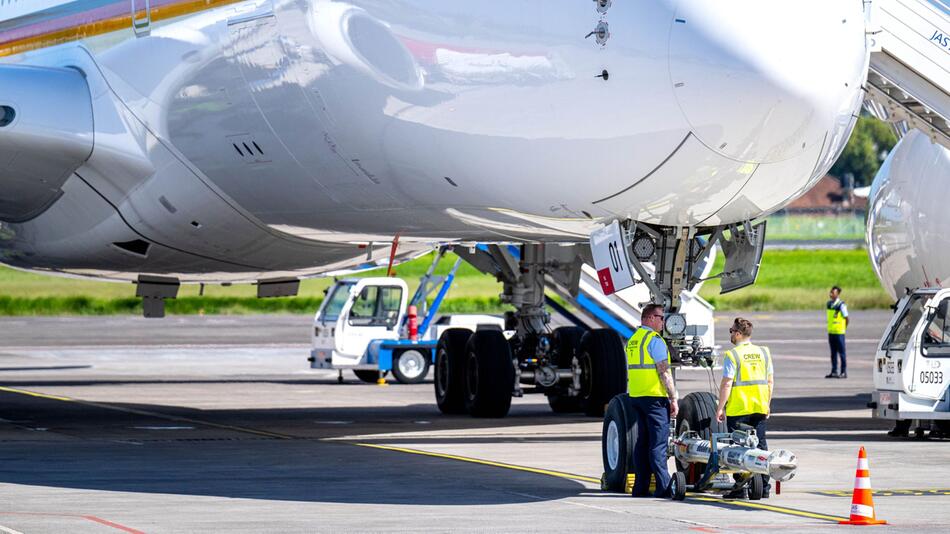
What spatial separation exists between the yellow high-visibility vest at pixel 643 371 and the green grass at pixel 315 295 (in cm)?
3016

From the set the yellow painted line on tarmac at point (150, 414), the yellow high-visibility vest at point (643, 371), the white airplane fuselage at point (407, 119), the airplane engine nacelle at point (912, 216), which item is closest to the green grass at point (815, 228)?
the yellow painted line on tarmac at point (150, 414)

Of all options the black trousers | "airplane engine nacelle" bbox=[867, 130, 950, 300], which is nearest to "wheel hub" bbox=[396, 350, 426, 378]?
"airplane engine nacelle" bbox=[867, 130, 950, 300]

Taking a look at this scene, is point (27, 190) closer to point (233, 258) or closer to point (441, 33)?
point (233, 258)

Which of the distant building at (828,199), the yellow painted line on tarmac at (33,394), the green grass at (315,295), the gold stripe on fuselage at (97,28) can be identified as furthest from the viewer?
the distant building at (828,199)

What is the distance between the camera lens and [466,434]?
19.0m

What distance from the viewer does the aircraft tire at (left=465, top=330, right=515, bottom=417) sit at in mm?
21312

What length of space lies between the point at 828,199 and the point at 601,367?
132374mm

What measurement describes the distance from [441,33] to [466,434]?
21.2 feet

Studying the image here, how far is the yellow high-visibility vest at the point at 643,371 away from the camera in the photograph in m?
13.1

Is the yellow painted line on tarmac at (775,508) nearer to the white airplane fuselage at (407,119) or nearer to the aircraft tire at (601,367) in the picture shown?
the white airplane fuselage at (407,119)

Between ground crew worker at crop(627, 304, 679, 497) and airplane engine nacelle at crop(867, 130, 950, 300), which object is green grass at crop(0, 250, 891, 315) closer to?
airplane engine nacelle at crop(867, 130, 950, 300)

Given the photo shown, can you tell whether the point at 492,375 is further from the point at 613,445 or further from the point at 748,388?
the point at 748,388

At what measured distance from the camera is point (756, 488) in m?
12.8

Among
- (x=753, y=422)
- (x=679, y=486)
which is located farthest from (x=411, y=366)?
(x=679, y=486)
